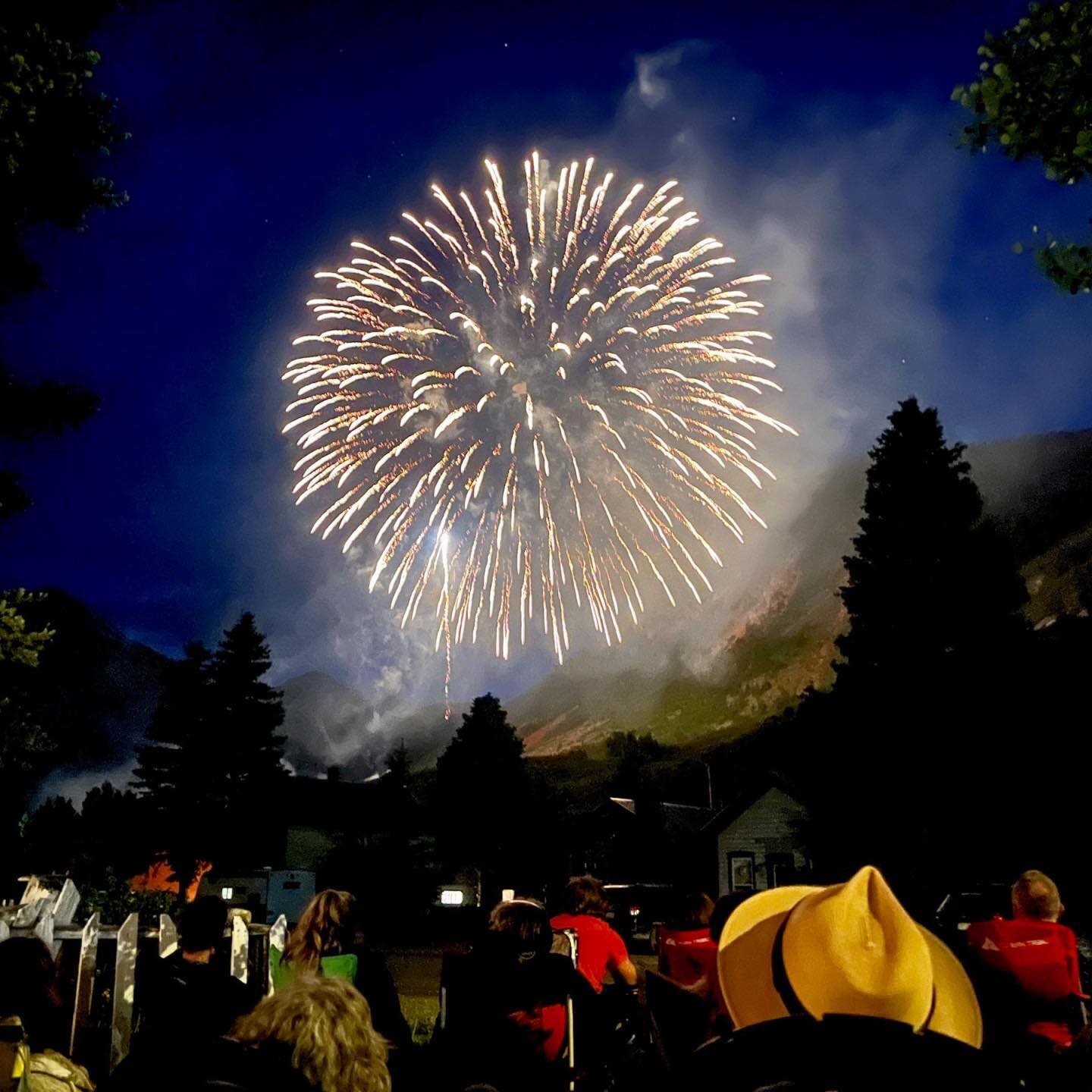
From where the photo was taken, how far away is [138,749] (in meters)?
56.8

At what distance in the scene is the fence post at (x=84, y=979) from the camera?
6.66 m

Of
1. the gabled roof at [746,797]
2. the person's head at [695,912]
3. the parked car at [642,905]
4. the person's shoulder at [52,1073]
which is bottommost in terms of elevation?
the parked car at [642,905]

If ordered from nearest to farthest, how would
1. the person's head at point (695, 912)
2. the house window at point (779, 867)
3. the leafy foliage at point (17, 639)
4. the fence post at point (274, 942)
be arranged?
the person's head at point (695, 912)
the fence post at point (274, 942)
the leafy foliage at point (17, 639)
the house window at point (779, 867)

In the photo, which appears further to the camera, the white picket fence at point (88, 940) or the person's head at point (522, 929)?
the white picket fence at point (88, 940)

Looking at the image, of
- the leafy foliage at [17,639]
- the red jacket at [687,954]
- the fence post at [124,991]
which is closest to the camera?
the fence post at [124,991]

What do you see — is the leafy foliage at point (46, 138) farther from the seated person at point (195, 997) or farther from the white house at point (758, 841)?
the white house at point (758, 841)

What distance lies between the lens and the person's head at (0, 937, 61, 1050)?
4469 mm

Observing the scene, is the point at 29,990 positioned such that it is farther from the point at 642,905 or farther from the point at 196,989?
the point at 642,905

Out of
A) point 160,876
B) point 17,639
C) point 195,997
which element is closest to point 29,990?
point 195,997

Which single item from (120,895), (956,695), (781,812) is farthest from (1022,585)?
(120,895)

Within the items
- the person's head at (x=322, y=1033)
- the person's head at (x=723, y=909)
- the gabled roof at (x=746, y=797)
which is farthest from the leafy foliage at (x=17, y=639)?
the gabled roof at (x=746, y=797)

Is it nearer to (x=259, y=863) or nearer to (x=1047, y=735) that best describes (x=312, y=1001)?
(x=1047, y=735)

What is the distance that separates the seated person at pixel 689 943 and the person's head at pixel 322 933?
10.0 feet

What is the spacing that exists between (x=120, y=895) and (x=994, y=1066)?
1656cm
